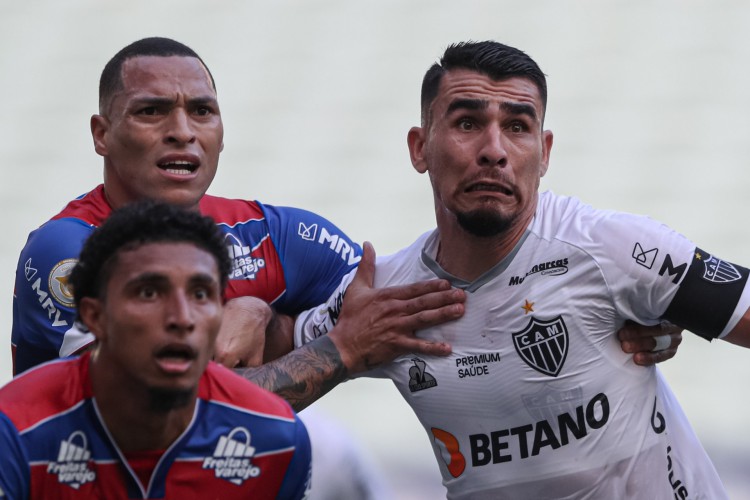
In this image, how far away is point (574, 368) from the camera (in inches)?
171

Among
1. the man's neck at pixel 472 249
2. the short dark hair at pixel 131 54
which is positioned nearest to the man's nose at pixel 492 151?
the man's neck at pixel 472 249

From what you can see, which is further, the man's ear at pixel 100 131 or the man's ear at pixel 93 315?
the man's ear at pixel 100 131

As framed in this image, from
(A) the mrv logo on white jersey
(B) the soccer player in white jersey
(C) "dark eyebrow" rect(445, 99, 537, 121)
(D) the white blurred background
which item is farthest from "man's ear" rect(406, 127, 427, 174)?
(D) the white blurred background

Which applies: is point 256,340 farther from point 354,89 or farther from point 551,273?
point 354,89

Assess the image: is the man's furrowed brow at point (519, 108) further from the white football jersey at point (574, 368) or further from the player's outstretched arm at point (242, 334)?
the player's outstretched arm at point (242, 334)

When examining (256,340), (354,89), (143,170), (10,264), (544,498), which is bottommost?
(544,498)

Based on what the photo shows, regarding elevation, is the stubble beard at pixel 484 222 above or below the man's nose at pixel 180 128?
below

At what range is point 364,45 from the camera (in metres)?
11.9

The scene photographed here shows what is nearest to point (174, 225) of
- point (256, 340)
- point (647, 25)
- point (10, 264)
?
point (256, 340)

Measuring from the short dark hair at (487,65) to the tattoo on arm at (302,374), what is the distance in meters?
0.92

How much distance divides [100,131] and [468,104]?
144 centimetres

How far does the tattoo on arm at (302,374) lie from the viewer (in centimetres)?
469

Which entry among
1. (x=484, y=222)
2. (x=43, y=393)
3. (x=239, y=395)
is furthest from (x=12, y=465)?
(x=484, y=222)

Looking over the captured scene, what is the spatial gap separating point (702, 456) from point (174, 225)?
202 centimetres
